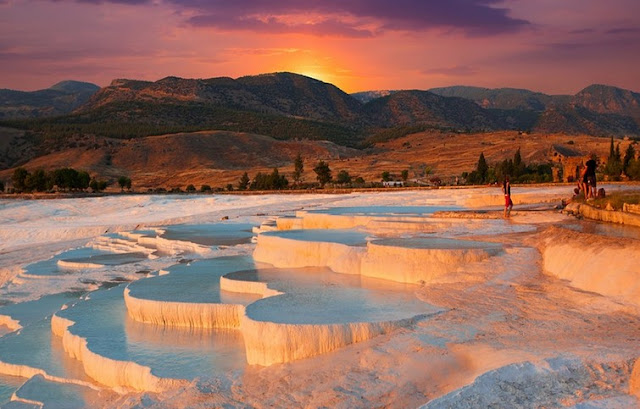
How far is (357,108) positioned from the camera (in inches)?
6988

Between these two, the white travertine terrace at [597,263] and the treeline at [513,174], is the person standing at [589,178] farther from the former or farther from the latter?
the treeline at [513,174]

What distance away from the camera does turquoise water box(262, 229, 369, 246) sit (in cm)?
1319

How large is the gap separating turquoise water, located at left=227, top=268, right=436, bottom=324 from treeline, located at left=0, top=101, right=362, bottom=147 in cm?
9069

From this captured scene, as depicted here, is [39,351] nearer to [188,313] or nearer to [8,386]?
[8,386]

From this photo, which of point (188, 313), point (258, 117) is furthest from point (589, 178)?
point (258, 117)

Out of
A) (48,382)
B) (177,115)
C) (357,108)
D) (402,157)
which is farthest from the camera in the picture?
(357,108)

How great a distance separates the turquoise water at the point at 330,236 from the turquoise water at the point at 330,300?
1.34m

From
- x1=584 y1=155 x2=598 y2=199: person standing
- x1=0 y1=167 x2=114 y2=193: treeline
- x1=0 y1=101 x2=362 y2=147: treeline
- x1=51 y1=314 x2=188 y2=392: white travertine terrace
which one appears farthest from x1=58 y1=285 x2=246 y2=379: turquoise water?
x1=0 y1=101 x2=362 y2=147: treeline

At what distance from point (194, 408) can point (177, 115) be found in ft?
400

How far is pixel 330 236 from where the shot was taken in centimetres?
1420

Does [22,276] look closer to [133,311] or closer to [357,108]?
[133,311]

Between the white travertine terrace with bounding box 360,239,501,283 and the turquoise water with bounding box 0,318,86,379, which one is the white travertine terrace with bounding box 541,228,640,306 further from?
the turquoise water with bounding box 0,318,86,379

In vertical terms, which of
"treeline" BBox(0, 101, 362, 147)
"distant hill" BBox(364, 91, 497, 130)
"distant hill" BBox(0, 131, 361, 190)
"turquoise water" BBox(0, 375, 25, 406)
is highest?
"distant hill" BBox(364, 91, 497, 130)

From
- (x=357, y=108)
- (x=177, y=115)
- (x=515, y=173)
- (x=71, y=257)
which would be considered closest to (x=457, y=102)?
→ (x=357, y=108)
